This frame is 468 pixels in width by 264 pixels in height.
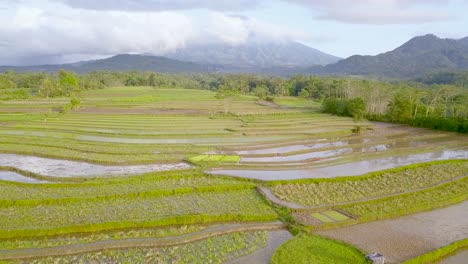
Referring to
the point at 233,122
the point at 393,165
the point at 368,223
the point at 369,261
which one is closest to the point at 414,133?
the point at 393,165

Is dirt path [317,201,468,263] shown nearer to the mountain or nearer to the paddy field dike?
the paddy field dike

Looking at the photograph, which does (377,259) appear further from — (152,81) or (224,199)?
(152,81)

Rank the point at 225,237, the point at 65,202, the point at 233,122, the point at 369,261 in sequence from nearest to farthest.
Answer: the point at 369,261, the point at 225,237, the point at 65,202, the point at 233,122

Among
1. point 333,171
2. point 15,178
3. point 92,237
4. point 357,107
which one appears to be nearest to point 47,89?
point 15,178

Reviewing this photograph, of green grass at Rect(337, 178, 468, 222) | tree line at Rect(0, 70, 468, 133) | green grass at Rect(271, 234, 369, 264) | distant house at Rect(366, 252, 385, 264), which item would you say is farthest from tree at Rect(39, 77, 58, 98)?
distant house at Rect(366, 252, 385, 264)

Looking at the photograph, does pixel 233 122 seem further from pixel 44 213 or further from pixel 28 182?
pixel 44 213

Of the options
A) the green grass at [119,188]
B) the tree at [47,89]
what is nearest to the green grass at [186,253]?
the green grass at [119,188]
